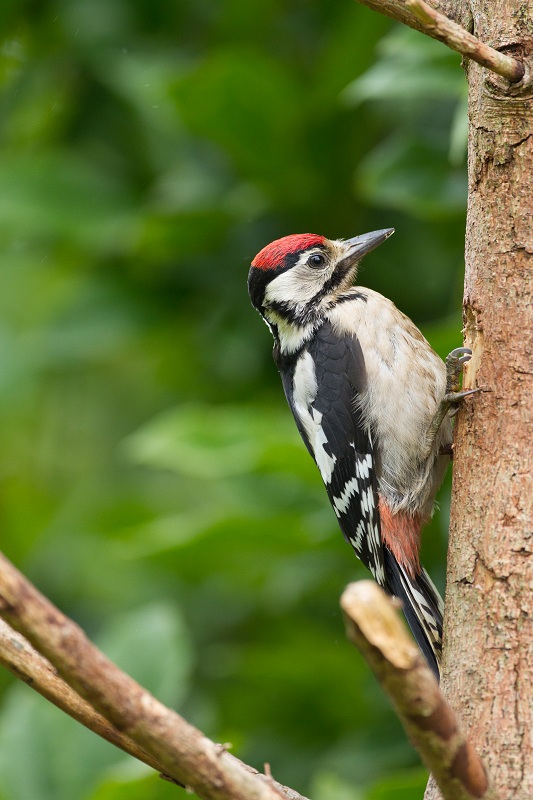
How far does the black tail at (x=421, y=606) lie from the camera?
3.06m

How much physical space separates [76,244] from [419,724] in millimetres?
3362

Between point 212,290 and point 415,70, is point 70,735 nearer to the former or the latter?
point 212,290

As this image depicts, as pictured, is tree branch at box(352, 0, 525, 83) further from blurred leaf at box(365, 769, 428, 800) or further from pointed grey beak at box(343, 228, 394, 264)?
blurred leaf at box(365, 769, 428, 800)

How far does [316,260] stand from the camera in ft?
12.5

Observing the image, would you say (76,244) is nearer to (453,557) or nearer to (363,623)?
(453,557)

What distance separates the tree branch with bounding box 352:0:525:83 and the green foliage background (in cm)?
107

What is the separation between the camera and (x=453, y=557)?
2262 millimetres

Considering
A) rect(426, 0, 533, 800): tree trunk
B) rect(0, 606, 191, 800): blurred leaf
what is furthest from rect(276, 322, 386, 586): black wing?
rect(426, 0, 533, 800): tree trunk

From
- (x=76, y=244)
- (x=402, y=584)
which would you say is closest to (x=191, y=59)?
(x=76, y=244)

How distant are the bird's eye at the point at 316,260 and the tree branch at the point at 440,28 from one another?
1.69m

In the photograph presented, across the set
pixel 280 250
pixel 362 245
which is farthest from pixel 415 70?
pixel 280 250

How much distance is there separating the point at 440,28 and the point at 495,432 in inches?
33.8

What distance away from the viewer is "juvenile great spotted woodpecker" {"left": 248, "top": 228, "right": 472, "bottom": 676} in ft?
10.9

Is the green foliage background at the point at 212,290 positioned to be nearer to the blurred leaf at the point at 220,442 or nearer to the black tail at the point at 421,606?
the blurred leaf at the point at 220,442
